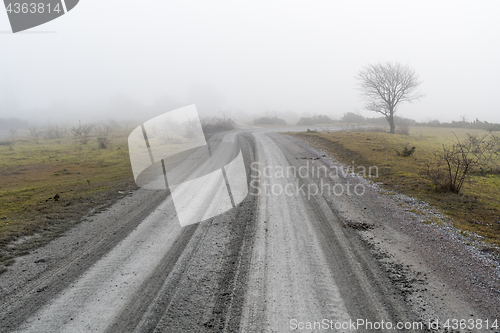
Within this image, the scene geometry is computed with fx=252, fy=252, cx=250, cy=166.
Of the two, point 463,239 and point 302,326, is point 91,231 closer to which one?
point 302,326

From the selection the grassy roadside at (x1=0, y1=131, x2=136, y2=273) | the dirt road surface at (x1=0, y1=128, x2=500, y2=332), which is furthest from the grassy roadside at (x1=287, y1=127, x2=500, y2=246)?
the grassy roadside at (x1=0, y1=131, x2=136, y2=273)

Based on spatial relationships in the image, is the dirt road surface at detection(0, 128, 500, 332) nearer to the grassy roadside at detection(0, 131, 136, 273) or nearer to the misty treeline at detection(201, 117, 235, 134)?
the grassy roadside at detection(0, 131, 136, 273)

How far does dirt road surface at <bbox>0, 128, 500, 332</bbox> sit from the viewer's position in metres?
3.46

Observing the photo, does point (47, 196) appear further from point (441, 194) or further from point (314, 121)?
point (314, 121)

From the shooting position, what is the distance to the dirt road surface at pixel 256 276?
3.46 metres

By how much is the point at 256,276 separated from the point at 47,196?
29.7 feet

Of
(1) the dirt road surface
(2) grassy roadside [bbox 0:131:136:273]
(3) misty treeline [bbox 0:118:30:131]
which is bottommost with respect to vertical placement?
(1) the dirt road surface

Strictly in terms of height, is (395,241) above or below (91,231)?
below

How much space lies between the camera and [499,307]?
11.4 feet

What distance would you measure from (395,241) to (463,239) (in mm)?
1368

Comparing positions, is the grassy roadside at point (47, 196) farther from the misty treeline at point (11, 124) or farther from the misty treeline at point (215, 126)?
the misty treeline at point (11, 124)

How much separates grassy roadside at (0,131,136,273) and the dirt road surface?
653mm

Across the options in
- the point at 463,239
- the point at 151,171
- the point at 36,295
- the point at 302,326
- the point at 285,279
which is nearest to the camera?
the point at 302,326

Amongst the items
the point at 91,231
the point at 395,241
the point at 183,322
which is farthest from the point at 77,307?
the point at 395,241
